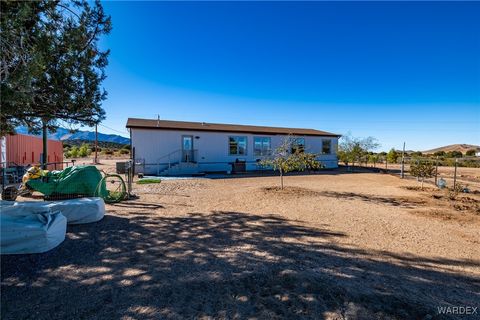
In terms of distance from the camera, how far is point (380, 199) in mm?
9289

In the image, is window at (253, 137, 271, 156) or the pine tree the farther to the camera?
window at (253, 137, 271, 156)

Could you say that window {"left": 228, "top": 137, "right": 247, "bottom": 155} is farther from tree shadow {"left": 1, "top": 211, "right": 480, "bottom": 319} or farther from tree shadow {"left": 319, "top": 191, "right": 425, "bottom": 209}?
tree shadow {"left": 1, "top": 211, "right": 480, "bottom": 319}

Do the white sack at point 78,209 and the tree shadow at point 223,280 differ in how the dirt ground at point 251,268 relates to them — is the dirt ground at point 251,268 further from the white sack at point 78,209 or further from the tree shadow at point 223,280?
the white sack at point 78,209

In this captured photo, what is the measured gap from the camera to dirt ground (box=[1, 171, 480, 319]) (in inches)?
105

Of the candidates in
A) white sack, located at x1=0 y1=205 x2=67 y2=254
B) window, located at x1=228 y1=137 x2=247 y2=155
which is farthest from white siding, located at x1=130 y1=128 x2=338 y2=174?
white sack, located at x1=0 y1=205 x2=67 y2=254

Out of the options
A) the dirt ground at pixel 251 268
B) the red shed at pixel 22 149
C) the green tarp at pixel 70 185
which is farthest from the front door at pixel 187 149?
the dirt ground at pixel 251 268

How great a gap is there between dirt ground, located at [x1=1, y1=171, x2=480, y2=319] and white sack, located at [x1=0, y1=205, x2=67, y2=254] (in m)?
0.16

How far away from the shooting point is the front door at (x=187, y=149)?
61.2 feet

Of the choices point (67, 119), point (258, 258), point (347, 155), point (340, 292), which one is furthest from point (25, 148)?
point (347, 155)

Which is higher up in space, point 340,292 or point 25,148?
point 25,148

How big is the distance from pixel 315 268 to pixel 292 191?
699 cm

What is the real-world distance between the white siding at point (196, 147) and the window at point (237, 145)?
28cm

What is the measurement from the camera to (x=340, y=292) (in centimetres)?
298

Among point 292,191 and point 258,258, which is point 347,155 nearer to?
point 292,191
